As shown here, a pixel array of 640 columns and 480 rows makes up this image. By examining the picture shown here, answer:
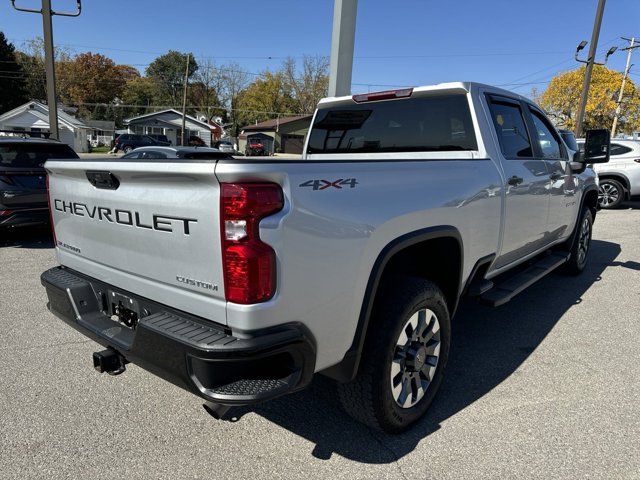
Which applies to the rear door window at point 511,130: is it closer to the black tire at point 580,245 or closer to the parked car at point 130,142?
the black tire at point 580,245

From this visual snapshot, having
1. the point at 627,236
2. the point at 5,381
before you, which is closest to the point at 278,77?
the point at 627,236

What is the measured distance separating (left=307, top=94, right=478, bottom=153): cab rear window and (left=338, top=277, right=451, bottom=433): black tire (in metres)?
1.39

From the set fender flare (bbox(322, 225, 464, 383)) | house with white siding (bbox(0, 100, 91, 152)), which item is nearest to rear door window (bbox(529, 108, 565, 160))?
fender flare (bbox(322, 225, 464, 383))

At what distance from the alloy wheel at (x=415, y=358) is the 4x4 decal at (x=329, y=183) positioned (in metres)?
0.88

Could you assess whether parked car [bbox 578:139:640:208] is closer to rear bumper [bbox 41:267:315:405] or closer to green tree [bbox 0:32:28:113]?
rear bumper [bbox 41:267:315:405]

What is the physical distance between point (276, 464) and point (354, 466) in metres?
0.40

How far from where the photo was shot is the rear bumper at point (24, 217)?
6.39 meters

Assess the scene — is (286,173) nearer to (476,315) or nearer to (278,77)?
(476,315)

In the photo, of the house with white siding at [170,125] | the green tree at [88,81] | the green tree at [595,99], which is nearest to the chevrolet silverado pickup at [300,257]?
the green tree at [595,99]

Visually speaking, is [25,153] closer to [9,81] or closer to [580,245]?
[580,245]

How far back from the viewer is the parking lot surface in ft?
7.78

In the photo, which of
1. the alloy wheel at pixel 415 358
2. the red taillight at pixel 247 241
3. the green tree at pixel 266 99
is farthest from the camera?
the green tree at pixel 266 99

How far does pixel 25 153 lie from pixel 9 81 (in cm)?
5774

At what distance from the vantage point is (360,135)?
3.96 metres
